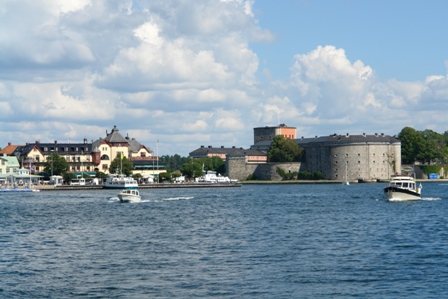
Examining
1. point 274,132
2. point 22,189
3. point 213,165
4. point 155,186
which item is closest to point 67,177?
point 155,186

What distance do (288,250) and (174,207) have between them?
33173 mm

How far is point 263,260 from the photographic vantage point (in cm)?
3034

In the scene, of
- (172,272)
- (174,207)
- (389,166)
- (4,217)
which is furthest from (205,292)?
(389,166)

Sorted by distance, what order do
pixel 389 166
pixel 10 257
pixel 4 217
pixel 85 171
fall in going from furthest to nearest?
pixel 389 166 → pixel 85 171 → pixel 4 217 → pixel 10 257

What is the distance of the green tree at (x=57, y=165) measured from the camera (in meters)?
A: 132

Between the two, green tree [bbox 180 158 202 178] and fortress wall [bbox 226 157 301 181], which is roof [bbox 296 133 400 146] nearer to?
fortress wall [bbox 226 157 301 181]

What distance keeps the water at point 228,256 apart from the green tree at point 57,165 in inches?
3098

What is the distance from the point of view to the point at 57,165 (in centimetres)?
13162

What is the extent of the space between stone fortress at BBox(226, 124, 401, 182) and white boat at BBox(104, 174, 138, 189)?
43809 mm

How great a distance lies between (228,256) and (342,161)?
397ft

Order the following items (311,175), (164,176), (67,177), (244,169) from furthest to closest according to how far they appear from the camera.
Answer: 1. (244,169)
2. (311,175)
3. (164,176)
4. (67,177)

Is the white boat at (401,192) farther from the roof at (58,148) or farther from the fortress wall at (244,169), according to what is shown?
the fortress wall at (244,169)

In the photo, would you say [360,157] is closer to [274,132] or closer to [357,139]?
[357,139]

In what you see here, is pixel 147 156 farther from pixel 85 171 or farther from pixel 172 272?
pixel 172 272
